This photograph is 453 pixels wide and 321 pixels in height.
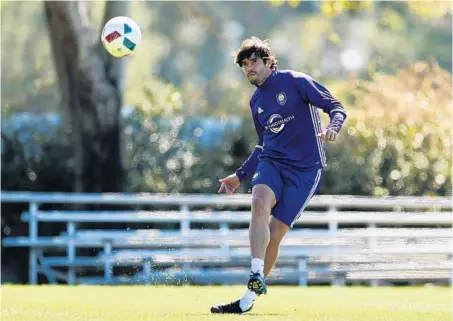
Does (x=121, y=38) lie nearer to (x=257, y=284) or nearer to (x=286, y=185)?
(x=286, y=185)

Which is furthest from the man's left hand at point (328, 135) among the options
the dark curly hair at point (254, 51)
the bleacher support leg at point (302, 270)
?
the bleacher support leg at point (302, 270)

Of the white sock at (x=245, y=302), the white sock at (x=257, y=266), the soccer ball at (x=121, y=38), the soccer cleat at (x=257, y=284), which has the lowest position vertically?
the white sock at (x=245, y=302)

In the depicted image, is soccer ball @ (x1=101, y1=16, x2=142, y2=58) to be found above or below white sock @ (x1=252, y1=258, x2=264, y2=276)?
above

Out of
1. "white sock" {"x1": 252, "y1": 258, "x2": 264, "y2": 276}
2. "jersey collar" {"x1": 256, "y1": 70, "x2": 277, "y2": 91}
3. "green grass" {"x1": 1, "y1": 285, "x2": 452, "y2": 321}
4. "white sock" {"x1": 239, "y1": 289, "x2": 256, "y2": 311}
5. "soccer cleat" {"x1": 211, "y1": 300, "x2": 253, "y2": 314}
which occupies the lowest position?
"green grass" {"x1": 1, "y1": 285, "x2": 452, "y2": 321}

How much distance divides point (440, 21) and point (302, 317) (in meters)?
55.2

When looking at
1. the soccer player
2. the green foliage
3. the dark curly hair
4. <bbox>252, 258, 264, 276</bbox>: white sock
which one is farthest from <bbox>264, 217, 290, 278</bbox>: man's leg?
the green foliage

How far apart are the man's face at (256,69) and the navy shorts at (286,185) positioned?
0.68 m

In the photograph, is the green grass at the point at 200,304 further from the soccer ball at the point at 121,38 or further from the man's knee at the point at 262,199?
the soccer ball at the point at 121,38

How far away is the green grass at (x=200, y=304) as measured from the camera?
10.2 metres

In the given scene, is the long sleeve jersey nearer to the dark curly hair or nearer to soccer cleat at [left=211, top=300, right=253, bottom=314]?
the dark curly hair

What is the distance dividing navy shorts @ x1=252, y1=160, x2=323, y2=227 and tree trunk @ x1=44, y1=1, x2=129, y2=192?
350 inches

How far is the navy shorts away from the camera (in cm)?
1087

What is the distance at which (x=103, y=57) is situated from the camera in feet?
65.3

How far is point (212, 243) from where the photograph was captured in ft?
58.4
